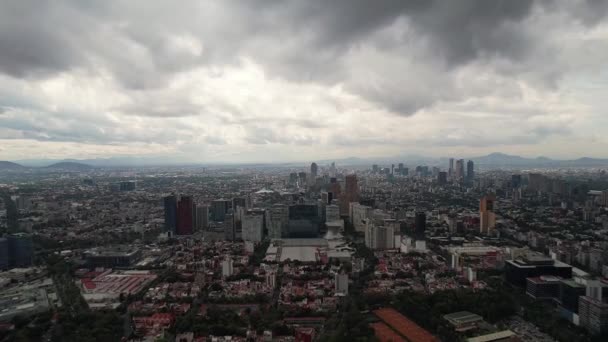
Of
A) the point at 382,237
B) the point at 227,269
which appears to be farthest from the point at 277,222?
the point at 227,269

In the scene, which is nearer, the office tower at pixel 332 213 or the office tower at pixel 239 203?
the office tower at pixel 332 213

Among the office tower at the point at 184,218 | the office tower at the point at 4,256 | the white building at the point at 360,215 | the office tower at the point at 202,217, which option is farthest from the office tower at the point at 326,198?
the office tower at the point at 4,256

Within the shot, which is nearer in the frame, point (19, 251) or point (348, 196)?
point (19, 251)

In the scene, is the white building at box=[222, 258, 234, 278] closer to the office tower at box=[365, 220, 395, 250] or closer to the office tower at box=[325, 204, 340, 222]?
the office tower at box=[365, 220, 395, 250]

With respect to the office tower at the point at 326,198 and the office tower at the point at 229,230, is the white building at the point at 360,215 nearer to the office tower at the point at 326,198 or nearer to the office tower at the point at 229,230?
the office tower at the point at 326,198

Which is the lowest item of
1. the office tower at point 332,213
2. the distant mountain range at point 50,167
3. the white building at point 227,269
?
the white building at point 227,269

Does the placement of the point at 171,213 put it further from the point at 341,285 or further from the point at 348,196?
the point at 341,285

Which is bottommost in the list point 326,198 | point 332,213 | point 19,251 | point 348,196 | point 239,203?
point 19,251

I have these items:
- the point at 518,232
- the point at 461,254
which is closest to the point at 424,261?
the point at 461,254
